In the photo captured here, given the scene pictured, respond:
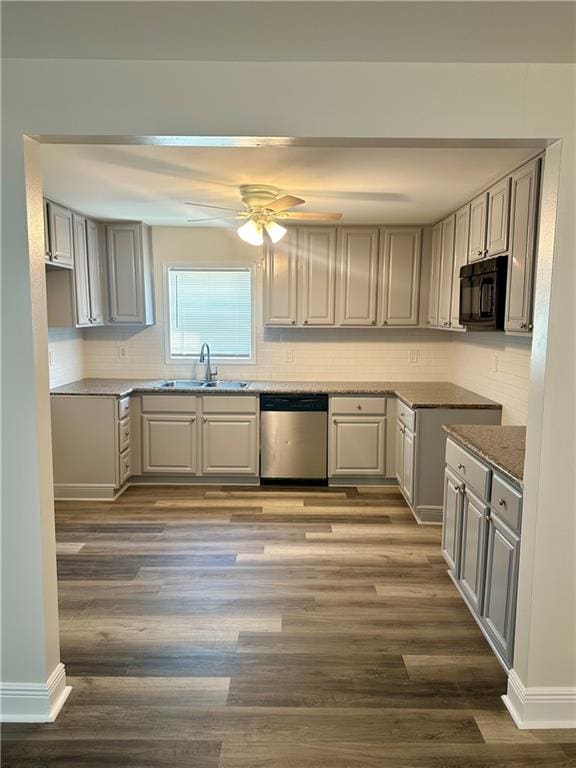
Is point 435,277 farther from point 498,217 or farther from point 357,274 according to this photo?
point 498,217

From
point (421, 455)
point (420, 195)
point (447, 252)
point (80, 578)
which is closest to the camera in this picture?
point (80, 578)

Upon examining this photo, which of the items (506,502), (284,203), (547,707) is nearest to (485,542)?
(506,502)

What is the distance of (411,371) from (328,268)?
1.34m

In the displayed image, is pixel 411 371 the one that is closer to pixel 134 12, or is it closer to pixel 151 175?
pixel 151 175

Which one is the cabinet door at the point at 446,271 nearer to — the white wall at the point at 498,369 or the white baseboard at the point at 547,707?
the white wall at the point at 498,369

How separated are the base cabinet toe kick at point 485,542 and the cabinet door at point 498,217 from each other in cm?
124

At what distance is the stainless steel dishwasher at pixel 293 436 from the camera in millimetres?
4484

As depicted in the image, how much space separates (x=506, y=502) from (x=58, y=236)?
3657 mm

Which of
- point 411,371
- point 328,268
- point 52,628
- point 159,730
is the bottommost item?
point 159,730

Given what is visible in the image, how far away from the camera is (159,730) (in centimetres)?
189

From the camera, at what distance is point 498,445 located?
2488 millimetres

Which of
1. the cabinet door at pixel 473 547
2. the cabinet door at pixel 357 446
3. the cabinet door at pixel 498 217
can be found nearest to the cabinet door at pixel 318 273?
the cabinet door at pixel 357 446

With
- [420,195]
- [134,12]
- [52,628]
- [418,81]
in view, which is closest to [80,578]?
[52,628]

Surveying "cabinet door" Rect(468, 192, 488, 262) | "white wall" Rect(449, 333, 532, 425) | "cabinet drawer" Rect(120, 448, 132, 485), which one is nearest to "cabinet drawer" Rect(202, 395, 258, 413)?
"cabinet drawer" Rect(120, 448, 132, 485)
